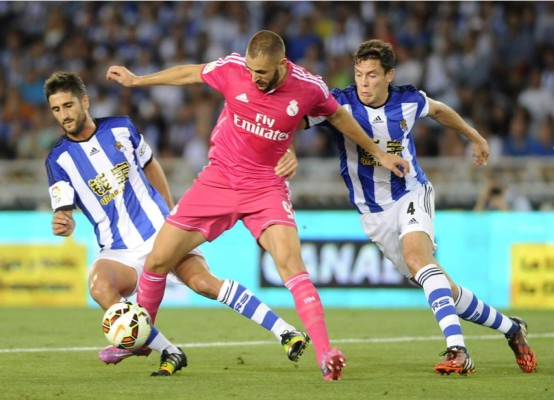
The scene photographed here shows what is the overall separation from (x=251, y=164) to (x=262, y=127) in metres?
0.27

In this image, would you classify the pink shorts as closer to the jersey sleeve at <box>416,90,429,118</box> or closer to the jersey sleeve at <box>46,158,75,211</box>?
the jersey sleeve at <box>46,158,75,211</box>

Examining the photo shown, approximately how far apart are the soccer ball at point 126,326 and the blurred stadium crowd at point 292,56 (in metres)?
8.89

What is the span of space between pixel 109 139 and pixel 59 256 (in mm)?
6305

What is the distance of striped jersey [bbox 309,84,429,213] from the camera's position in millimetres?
7844

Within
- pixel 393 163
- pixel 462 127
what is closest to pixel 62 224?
pixel 393 163

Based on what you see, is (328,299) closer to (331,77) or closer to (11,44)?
(331,77)

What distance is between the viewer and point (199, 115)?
17.0 metres

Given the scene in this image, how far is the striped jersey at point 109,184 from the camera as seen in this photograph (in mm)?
7727

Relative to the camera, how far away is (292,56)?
699 inches

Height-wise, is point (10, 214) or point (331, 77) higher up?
point (331, 77)

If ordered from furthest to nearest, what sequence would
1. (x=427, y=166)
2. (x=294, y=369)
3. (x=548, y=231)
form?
(x=427, y=166) → (x=548, y=231) → (x=294, y=369)

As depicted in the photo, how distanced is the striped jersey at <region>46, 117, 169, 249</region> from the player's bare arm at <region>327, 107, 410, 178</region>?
63.0 inches

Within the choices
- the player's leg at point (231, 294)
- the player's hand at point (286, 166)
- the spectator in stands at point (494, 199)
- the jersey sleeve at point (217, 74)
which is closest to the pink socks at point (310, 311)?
the player's leg at point (231, 294)

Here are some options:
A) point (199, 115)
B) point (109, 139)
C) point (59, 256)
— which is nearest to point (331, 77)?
point (199, 115)
